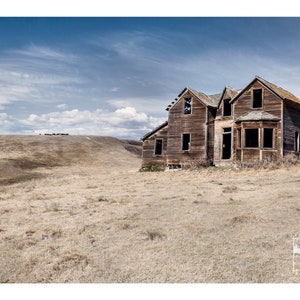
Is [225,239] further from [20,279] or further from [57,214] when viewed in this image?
[57,214]

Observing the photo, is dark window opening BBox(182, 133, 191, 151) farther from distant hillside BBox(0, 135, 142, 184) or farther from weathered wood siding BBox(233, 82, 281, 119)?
distant hillside BBox(0, 135, 142, 184)

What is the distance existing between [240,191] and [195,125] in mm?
14802

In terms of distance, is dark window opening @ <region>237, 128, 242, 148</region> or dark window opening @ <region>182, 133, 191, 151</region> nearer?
dark window opening @ <region>237, 128, 242, 148</region>

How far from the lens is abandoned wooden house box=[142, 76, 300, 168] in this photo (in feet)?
80.0

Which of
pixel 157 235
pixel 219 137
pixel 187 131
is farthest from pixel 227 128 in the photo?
pixel 157 235

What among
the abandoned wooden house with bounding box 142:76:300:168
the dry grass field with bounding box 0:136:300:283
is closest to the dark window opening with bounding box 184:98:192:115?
the abandoned wooden house with bounding box 142:76:300:168

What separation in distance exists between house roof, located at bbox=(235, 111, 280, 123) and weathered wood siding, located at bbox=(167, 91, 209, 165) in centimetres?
428

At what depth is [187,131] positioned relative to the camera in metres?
29.9

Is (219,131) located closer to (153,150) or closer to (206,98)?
(206,98)

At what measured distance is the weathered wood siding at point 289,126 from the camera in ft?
80.4

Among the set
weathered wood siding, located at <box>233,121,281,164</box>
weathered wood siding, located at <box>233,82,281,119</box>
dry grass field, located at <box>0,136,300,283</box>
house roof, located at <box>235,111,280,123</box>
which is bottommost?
dry grass field, located at <box>0,136,300,283</box>

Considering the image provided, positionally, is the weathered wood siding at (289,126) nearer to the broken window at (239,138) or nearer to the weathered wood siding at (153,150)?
the broken window at (239,138)

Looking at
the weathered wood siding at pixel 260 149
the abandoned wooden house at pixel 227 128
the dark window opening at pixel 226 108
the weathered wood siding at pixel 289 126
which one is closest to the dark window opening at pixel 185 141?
the abandoned wooden house at pixel 227 128

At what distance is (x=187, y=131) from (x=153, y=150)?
4733 mm
